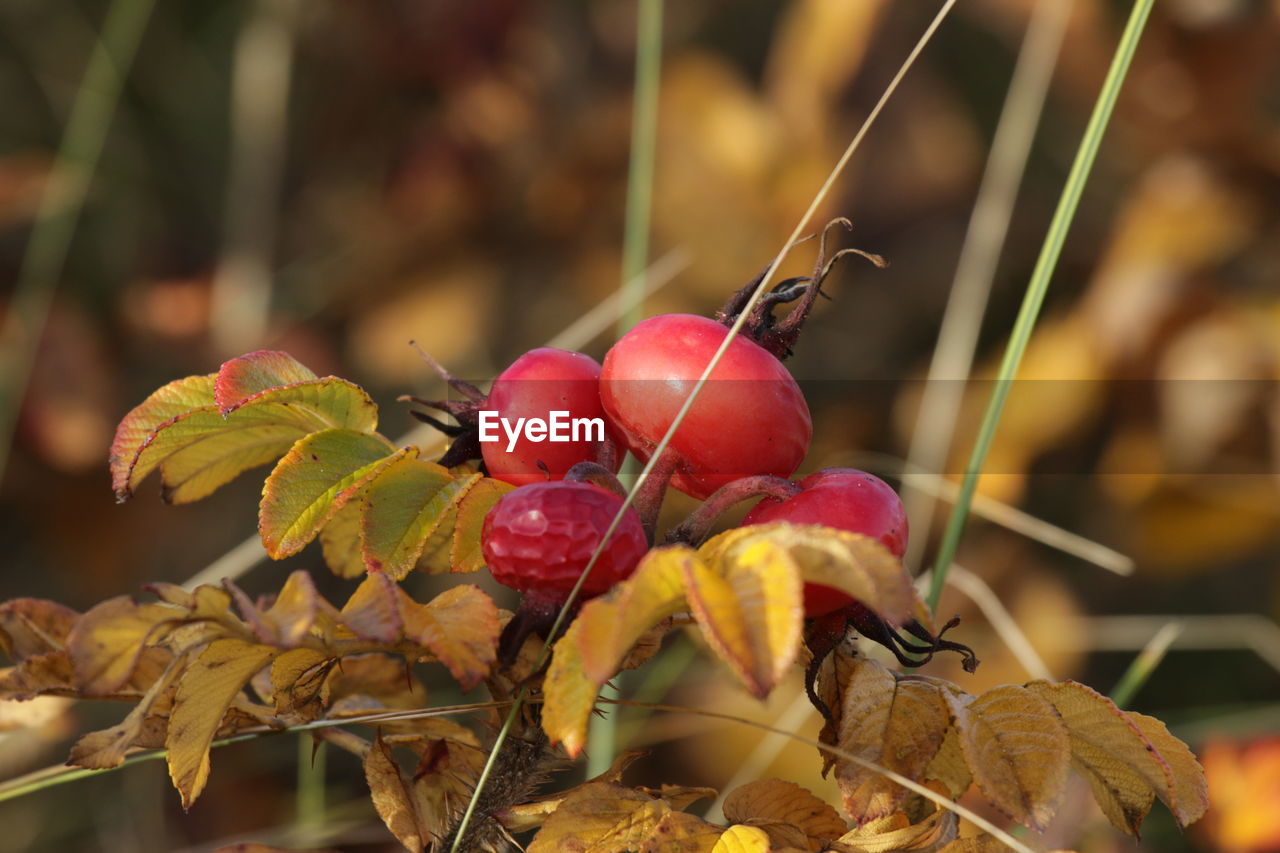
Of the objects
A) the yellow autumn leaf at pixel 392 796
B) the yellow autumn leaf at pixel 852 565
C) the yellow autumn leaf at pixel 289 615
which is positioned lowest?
the yellow autumn leaf at pixel 392 796

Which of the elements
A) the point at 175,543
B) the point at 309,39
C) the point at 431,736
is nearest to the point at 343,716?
the point at 431,736

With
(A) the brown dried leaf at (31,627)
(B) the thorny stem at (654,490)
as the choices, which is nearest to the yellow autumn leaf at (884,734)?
(B) the thorny stem at (654,490)

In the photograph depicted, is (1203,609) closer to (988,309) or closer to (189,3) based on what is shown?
(988,309)

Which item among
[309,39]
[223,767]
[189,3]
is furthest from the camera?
[189,3]

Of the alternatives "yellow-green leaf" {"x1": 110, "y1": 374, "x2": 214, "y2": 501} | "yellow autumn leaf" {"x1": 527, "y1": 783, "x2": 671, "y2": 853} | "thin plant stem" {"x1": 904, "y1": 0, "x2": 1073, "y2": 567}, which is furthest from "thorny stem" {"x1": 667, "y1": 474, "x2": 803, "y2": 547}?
"thin plant stem" {"x1": 904, "y1": 0, "x2": 1073, "y2": 567}

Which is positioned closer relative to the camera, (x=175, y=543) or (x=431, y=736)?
(x=431, y=736)

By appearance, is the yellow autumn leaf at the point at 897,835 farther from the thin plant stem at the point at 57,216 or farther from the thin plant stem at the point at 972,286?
the thin plant stem at the point at 57,216

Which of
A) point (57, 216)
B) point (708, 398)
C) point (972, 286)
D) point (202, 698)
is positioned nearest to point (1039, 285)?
point (708, 398)
